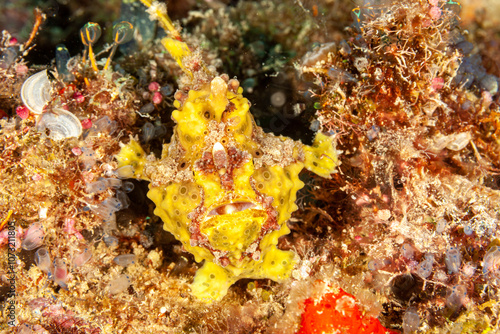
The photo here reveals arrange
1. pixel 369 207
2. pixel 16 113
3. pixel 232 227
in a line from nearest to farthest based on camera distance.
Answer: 1. pixel 232 227
2. pixel 16 113
3. pixel 369 207

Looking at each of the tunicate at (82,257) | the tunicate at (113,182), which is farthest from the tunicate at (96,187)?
the tunicate at (82,257)

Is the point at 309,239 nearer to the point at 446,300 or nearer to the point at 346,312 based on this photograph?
the point at 346,312

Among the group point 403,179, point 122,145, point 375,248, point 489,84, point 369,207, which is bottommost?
point 122,145

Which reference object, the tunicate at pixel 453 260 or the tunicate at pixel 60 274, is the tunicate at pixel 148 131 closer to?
the tunicate at pixel 60 274

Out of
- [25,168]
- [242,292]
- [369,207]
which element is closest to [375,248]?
[369,207]

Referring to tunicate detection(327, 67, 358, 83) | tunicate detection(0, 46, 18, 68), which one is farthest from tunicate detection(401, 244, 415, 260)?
tunicate detection(0, 46, 18, 68)

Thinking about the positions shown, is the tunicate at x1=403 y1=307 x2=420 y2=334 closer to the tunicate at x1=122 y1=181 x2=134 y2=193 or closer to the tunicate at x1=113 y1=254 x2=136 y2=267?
the tunicate at x1=113 y1=254 x2=136 y2=267
